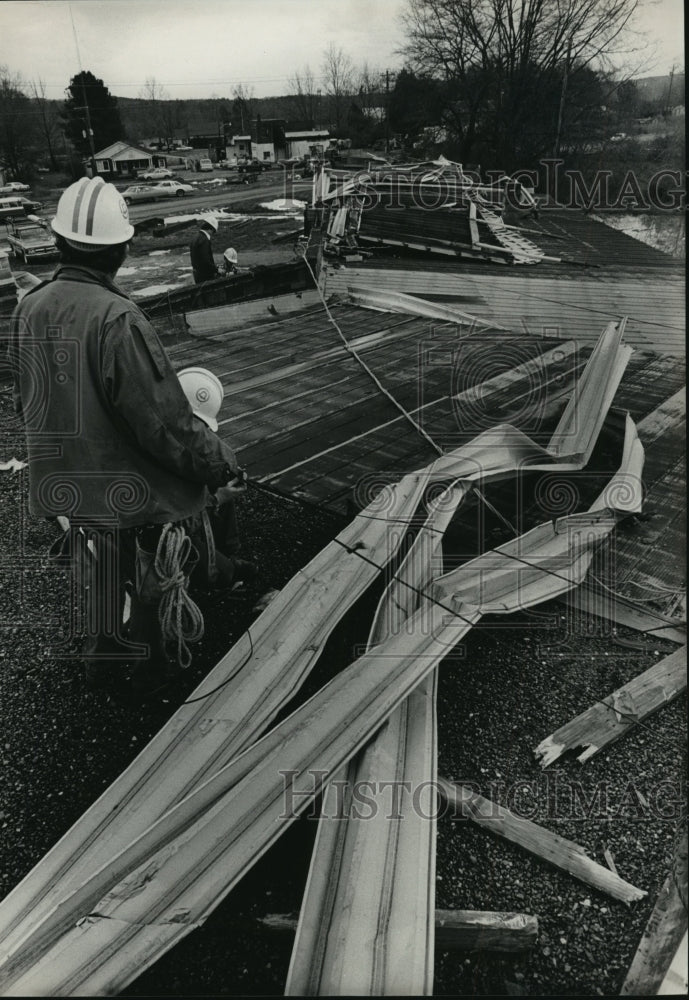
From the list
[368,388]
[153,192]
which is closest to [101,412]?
[368,388]

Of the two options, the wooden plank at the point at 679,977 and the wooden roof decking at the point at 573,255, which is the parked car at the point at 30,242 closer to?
the wooden roof decking at the point at 573,255

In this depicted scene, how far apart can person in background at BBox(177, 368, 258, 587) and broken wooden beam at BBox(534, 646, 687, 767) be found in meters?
1.60

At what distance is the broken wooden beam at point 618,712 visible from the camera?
2355 mm

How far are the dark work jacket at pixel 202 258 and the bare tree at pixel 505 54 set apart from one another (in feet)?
12.3

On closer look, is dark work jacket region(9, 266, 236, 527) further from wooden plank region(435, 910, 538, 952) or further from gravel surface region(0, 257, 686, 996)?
wooden plank region(435, 910, 538, 952)

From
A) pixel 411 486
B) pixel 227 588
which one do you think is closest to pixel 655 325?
pixel 411 486

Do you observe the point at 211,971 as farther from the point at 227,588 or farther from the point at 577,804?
the point at 227,588

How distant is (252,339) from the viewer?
693 cm

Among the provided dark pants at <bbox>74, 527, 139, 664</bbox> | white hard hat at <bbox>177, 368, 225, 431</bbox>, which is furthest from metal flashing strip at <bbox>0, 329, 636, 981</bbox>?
white hard hat at <bbox>177, 368, 225, 431</bbox>

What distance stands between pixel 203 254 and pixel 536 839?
9.56 m

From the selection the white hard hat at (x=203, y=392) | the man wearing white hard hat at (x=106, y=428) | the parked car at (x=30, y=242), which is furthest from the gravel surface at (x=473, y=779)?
the parked car at (x=30, y=242)

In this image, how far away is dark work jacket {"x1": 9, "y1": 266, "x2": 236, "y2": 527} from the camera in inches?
89.9

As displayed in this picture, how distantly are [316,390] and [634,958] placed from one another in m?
4.37

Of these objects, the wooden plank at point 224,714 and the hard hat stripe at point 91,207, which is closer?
the wooden plank at point 224,714
